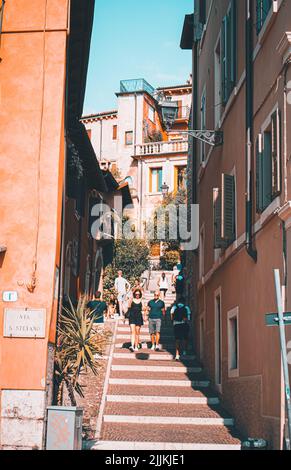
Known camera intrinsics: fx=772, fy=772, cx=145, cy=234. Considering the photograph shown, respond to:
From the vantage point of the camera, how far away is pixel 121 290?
84.7ft

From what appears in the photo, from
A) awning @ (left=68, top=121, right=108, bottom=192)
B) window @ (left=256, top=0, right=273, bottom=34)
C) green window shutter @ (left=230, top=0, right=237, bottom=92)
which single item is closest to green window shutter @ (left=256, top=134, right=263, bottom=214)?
window @ (left=256, top=0, right=273, bottom=34)

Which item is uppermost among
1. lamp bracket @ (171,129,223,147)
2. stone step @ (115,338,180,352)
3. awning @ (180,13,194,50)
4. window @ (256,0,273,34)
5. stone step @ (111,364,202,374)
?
awning @ (180,13,194,50)

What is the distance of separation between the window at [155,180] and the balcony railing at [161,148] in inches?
52.6

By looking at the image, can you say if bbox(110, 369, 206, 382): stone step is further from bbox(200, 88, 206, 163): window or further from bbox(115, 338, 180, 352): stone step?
bbox(200, 88, 206, 163): window

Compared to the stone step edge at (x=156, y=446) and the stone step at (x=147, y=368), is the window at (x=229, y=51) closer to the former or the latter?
the stone step at (x=147, y=368)

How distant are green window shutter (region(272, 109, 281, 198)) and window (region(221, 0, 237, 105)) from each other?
14.1 ft

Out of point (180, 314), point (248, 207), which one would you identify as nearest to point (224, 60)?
point (248, 207)

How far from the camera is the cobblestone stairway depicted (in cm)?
1277

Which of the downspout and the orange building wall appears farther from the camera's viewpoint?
the downspout

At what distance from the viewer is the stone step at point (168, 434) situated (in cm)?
1275

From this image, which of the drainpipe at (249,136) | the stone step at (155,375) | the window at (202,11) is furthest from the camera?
the window at (202,11)

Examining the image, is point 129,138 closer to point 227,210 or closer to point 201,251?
point 201,251

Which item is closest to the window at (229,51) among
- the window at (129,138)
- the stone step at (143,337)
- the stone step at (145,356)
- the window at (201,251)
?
the window at (201,251)

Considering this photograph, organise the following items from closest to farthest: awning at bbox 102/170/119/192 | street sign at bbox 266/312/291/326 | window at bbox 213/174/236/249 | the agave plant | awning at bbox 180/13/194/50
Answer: street sign at bbox 266/312/291/326, the agave plant, window at bbox 213/174/236/249, awning at bbox 180/13/194/50, awning at bbox 102/170/119/192
